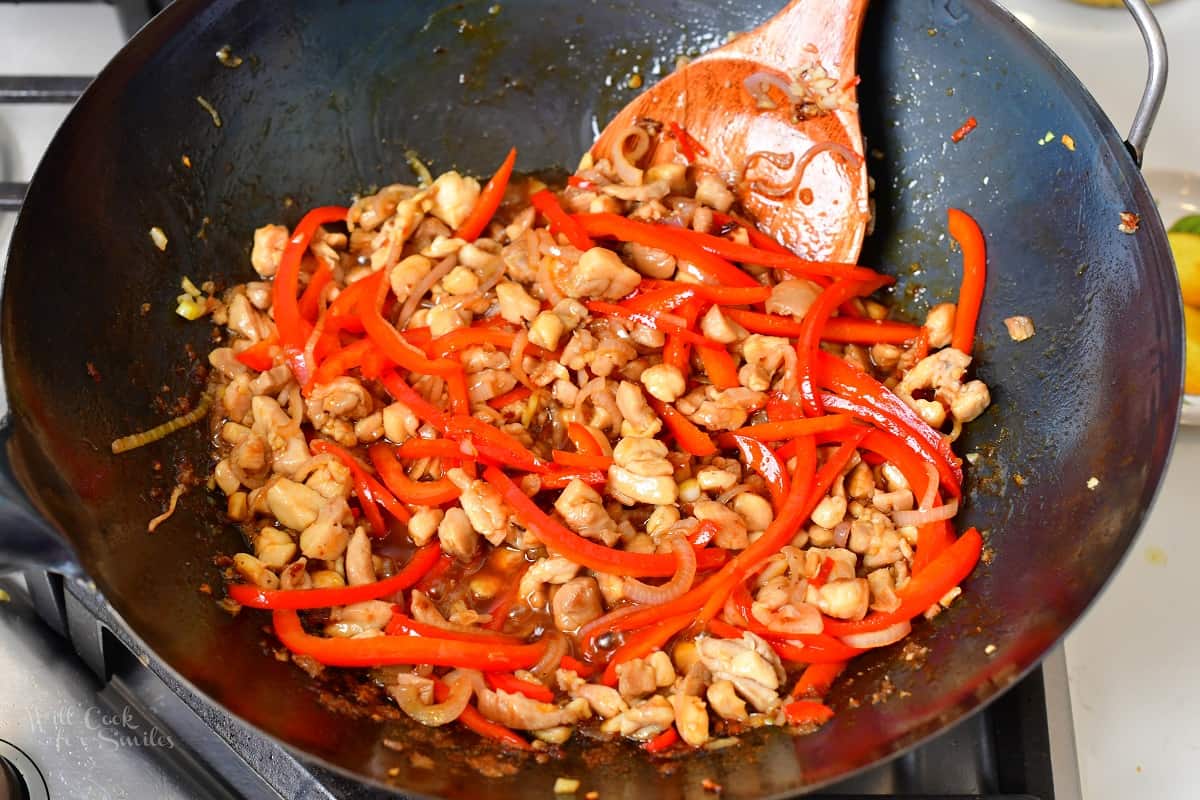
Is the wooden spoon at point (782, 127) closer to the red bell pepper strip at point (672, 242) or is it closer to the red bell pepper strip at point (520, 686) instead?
the red bell pepper strip at point (672, 242)

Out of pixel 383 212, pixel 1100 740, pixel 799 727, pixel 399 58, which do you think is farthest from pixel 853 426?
pixel 399 58

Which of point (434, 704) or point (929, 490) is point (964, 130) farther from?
point (434, 704)

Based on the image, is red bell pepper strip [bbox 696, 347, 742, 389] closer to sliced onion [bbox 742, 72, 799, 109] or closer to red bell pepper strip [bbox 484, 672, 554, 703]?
sliced onion [bbox 742, 72, 799, 109]

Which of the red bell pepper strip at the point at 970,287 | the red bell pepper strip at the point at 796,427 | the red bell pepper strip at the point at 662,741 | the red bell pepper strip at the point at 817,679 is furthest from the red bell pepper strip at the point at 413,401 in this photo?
the red bell pepper strip at the point at 970,287

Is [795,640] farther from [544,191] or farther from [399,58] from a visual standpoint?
[399,58]

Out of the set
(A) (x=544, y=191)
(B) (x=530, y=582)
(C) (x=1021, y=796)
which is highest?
(A) (x=544, y=191)
